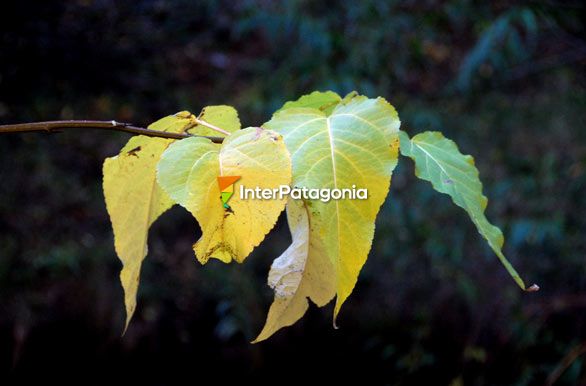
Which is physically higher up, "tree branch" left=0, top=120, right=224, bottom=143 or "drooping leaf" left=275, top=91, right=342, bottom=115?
"tree branch" left=0, top=120, right=224, bottom=143

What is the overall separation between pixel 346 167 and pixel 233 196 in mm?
69

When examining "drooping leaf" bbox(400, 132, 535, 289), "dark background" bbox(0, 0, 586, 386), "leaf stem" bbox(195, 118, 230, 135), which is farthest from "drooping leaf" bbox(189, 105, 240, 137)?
"dark background" bbox(0, 0, 586, 386)

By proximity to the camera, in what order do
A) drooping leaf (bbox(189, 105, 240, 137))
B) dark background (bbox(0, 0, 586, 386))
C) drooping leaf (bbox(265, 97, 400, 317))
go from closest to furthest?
1. drooping leaf (bbox(265, 97, 400, 317))
2. drooping leaf (bbox(189, 105, 240, 137))
3. dark background (bbox(0, 0, 586, 386))

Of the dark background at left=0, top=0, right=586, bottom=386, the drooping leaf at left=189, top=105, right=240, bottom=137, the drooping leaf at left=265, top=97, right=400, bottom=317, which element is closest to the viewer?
the drooping leaf at left=265, top=97, right=400, bottom=317

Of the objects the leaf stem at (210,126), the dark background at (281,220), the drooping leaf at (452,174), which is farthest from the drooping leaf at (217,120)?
the dark background at (281,220)

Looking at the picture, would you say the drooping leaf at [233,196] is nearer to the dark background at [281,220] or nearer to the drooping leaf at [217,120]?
the drooping leaf at [217,120]

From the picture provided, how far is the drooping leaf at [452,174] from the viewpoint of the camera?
37 centimetres

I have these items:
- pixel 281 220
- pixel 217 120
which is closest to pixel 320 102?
pixel 217 120

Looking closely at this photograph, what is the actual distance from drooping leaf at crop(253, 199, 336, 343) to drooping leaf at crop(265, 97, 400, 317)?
0.05 meters

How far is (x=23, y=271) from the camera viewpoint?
316 centimetres

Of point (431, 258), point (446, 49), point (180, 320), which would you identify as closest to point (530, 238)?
point (431, 258)

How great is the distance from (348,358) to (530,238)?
111cm

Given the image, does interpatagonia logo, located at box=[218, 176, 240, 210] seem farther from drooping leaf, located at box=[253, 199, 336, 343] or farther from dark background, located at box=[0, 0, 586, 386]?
dark background, located at box=[0, 0, 586, 386]

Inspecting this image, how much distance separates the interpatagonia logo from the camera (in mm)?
354
